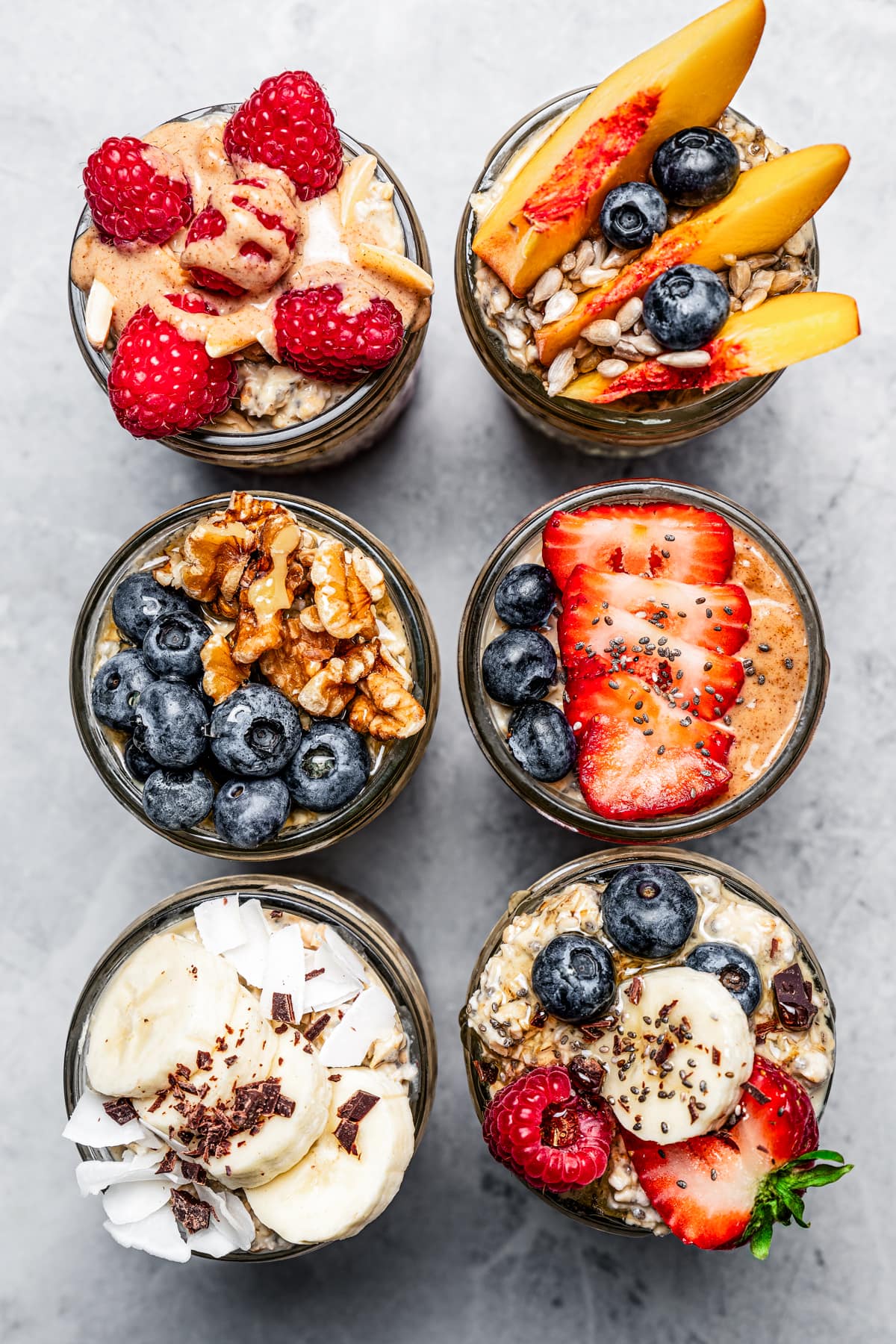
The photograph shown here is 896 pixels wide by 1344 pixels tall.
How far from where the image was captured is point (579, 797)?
5.25 feet

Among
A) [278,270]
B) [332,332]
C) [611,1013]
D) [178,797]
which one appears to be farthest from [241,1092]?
[278,270]

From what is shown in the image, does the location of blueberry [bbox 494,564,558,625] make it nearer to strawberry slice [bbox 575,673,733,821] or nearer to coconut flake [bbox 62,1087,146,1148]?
strawberry slice [bbox 575,673,733,821]

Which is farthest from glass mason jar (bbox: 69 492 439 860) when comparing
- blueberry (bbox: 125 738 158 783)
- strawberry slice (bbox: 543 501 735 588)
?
strawberry slice (bbox: 543 501 735 588)

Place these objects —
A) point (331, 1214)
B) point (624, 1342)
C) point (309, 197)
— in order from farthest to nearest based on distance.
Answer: point (624, 1342)
point (309, 197)
point (331, 1214)

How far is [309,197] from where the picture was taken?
1557 millimetres

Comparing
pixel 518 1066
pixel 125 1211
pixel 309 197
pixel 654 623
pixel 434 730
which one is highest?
pixel 309 197

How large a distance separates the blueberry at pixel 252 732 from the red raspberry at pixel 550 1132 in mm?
555

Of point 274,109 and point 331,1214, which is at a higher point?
point 274,109

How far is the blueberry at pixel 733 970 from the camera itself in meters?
1.48

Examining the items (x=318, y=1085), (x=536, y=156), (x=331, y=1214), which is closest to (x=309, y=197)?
(x=536, y=156)

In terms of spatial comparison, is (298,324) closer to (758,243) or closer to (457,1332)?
(758,243)

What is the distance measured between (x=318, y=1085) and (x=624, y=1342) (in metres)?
0.90

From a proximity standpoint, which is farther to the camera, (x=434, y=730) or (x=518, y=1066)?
(x=434, y=730)

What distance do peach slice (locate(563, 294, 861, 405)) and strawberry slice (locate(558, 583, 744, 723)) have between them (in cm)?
29
